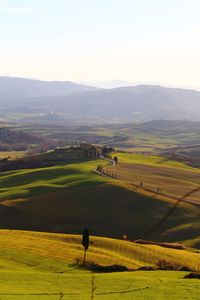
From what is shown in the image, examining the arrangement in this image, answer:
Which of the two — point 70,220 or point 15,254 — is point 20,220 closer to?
point 70,220

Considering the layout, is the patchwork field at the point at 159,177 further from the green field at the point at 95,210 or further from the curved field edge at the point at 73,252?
the curved field edge at the point at 73,252

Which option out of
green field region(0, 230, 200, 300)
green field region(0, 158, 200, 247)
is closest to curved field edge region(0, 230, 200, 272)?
green field region(0, 230, 200, 300)

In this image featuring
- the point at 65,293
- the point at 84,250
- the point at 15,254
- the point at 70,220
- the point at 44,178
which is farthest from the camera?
the point at 44,178

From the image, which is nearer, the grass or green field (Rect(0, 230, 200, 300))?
green field (Rect(0, 230, 200, 300))

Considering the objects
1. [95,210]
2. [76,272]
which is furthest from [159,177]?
[76,272]

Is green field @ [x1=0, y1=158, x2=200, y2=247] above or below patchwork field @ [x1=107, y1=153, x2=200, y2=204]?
below

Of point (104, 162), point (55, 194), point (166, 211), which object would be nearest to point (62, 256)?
point (166, 211)

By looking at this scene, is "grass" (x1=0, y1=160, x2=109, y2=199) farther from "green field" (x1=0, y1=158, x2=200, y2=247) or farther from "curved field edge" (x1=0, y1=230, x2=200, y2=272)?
"curved field edge" (x1=0, y1=230, x2=200, y2=272)

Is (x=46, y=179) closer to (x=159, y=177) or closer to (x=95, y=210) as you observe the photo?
(x=159, y=177)
